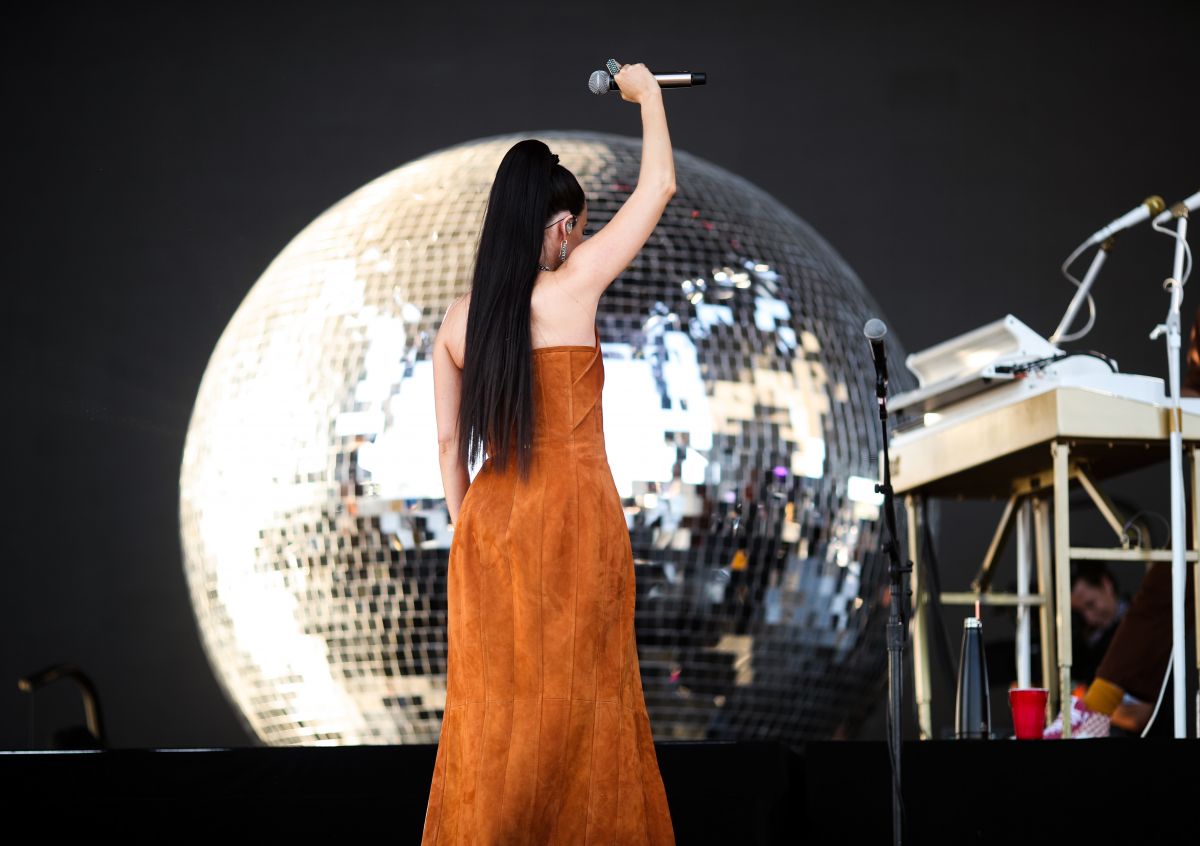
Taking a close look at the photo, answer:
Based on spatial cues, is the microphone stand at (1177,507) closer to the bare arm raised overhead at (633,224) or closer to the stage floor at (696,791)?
the stage floor at (696,791)

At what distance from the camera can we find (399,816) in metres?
2.61

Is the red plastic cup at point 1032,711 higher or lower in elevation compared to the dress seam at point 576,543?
lower

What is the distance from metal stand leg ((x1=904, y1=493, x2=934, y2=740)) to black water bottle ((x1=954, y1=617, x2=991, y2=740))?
468 millimetres

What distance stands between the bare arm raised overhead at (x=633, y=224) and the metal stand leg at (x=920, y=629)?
1.79m

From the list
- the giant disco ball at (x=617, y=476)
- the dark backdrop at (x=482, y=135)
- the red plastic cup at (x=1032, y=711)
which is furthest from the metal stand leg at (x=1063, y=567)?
the dark backdrop at (x=482, y=135)

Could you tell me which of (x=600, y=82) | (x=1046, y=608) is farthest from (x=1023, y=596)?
(x=600, y=82)

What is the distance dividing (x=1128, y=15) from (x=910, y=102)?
2.69 ft

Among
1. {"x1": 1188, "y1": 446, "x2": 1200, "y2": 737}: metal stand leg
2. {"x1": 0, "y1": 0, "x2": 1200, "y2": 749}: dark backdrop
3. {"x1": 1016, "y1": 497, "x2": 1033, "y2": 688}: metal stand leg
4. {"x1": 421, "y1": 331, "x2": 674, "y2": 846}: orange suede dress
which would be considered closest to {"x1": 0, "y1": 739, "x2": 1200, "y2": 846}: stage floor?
{"x1": 421, "y1": 331, "x2": 674, "y2": 846}: orange suede dress

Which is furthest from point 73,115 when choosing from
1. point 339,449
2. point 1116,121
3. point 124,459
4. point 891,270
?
point 1116,121

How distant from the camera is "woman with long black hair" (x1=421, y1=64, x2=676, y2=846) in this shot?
2.01 meters

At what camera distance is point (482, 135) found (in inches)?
204

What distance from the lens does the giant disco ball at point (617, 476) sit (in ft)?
10.8

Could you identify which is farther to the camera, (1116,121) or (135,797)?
(1116,121)

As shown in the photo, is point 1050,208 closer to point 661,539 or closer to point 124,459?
point 661,539
